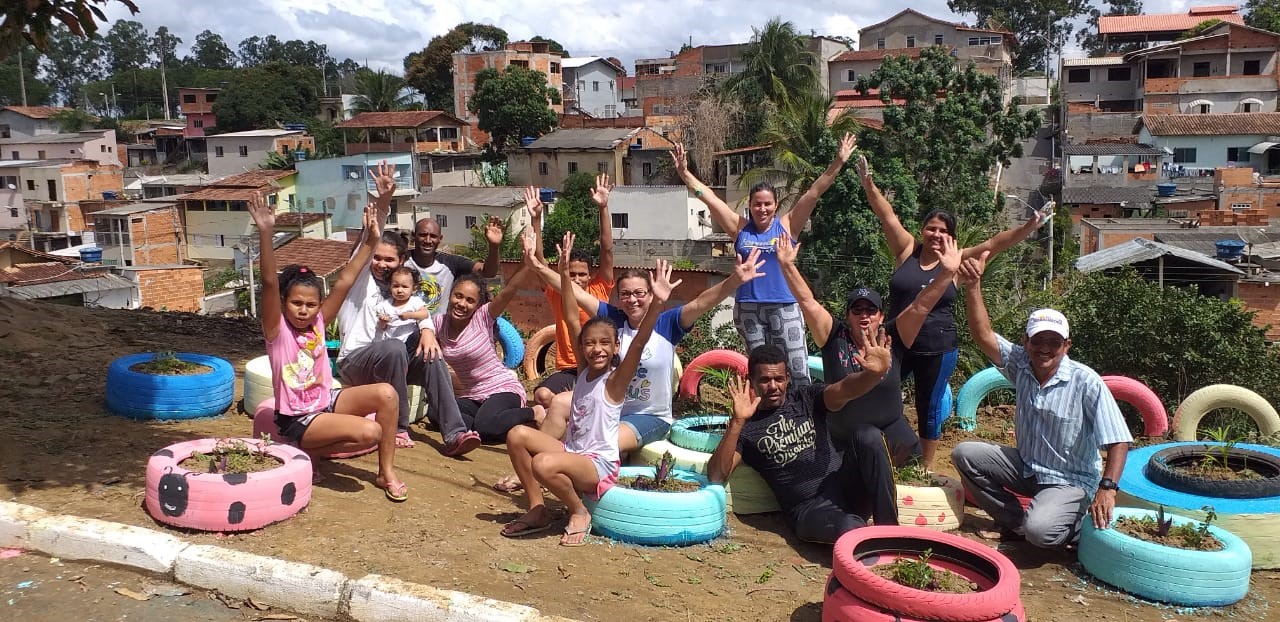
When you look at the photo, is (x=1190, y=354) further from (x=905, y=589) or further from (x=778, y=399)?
(x=905, y=589)

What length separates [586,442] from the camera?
237 inches

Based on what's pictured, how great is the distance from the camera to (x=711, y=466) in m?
6.12

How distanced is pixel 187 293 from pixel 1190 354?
3277 cm

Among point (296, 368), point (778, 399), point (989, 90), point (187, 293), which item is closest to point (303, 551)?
point (296, 368)

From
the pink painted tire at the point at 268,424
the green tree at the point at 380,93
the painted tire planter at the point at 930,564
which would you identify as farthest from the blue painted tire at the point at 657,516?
the green tree at the point at 380,93

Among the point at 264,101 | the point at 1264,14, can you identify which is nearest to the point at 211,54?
the point at 264,101

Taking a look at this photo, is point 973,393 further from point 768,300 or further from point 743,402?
point 743,402

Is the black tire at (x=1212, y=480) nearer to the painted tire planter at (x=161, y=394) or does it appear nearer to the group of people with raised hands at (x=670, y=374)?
the group of people with raised hands at (x=670, y=374)

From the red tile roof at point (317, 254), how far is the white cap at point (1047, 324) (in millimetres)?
29843

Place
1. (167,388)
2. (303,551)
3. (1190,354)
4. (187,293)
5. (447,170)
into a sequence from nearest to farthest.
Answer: (303,551) < (167,388) < (1190,354) < (187,293) < (447,170)

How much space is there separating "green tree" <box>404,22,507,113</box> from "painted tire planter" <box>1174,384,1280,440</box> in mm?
75389

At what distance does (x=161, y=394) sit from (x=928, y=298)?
5625mm

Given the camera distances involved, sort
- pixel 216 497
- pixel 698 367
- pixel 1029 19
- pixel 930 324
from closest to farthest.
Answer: pixel 216 497 → pixel 930 324 → pixel 698 367 → pixel 1029 19

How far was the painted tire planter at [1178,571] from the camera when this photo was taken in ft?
17.3
